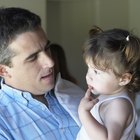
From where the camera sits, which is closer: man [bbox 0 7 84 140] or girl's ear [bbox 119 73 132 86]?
girl's ear [bbox 119 73 132 86]

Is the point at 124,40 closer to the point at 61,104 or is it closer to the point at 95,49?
the point at 95,49

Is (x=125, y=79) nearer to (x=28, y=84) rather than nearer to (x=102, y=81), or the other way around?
(x=102, y=81)

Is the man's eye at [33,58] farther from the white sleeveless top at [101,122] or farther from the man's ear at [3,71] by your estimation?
the white sleeveless top at [101,122]

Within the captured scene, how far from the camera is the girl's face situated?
1135mm

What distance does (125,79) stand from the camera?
1145mm

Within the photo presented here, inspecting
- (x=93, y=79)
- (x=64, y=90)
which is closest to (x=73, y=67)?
(x=64, y=90)

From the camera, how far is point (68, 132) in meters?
1.39

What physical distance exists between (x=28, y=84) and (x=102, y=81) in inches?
15.8

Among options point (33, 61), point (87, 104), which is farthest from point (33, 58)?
point (87, 104)

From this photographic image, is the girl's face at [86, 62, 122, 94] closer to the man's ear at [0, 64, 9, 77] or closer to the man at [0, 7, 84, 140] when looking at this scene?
the man at [0, 7, 84, 140]

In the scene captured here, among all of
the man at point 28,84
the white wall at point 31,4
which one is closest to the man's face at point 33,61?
the man at point 28,84

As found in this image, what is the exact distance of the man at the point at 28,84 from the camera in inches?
53.2

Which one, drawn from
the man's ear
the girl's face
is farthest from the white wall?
the girl's face

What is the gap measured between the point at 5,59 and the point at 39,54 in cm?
15
